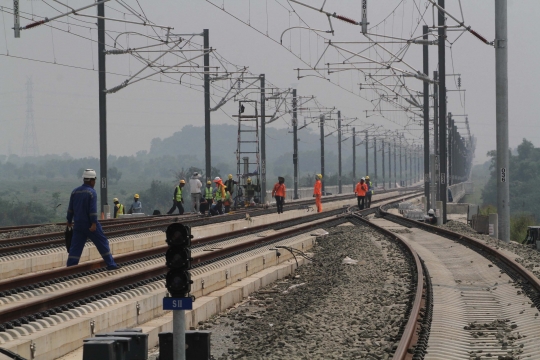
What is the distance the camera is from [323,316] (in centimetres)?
1197

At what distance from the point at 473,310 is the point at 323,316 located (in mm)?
2118

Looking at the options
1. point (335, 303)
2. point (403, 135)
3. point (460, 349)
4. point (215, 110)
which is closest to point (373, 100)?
point (215, 110)

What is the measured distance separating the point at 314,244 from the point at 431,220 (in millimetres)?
11942

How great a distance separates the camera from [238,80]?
4641 cm

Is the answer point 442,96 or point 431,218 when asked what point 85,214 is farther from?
point 442,96

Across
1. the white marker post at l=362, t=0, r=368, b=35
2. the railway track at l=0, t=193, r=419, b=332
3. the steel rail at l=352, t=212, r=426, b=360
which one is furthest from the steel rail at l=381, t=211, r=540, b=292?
the white marker post at l=362, t=0, r=368, b=35

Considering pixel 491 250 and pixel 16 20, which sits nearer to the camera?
pixel 491 250

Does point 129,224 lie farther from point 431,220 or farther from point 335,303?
point 335,303

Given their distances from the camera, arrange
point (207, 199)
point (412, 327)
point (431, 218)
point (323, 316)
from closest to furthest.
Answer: point (412, 327)
point (323, 316)
point (431, 218)
point (207, 199)

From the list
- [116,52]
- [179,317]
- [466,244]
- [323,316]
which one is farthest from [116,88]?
[179,317]

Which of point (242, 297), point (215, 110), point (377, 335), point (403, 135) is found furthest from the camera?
point (403, 135)

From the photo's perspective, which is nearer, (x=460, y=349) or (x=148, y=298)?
(x=460, y=349)

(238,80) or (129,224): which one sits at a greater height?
(238,80)

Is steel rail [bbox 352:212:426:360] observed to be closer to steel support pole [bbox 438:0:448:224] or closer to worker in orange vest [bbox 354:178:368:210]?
steel support pole [bbox 438:0:448:224]
